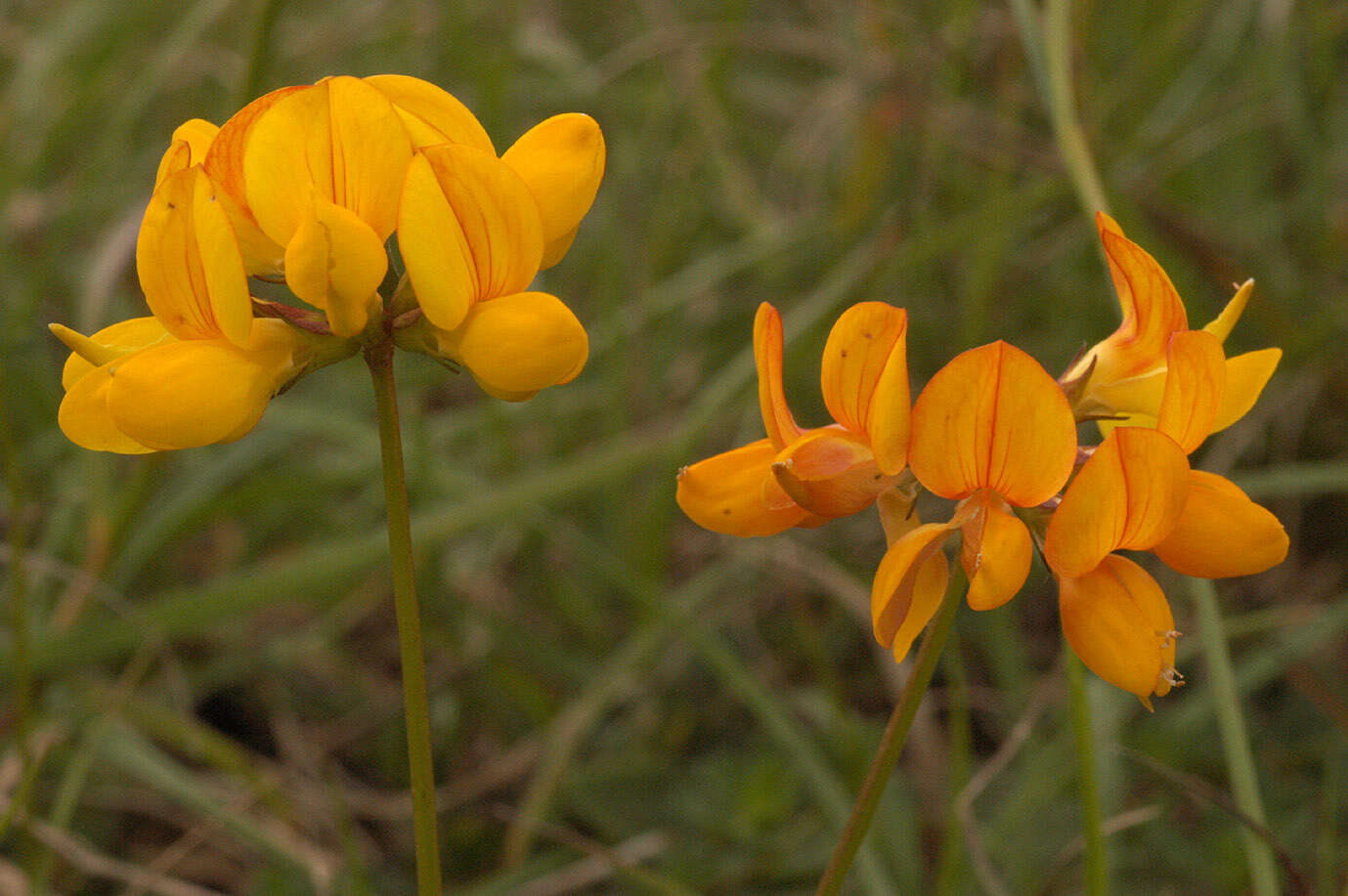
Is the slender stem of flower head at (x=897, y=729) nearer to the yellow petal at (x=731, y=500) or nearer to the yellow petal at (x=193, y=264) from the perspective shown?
the yellow petal at (x=731, y=500)

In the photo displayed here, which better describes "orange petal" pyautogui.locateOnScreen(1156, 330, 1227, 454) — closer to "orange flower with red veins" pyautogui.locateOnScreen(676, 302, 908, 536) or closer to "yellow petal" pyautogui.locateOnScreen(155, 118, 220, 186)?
"orange flower with red veins" pyautogui.locateOnScreen(676, 302, 908, 536)

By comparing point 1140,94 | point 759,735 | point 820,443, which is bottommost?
point 820,443

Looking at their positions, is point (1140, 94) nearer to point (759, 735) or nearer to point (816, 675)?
point (816, 675)

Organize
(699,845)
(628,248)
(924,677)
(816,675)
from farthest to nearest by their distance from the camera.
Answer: (628,248) < (816,675) < (699,845) < (924,677)

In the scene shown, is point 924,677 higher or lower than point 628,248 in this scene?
lower

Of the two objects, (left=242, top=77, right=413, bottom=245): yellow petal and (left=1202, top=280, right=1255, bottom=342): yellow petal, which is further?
(left=1202, top=280, right=1255, bottom=342): yellow petal

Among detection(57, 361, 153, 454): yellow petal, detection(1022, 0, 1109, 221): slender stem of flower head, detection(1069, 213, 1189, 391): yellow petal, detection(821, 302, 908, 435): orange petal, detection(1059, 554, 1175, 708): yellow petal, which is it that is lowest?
detection(1059, 554, 1175, 708): yellow petal

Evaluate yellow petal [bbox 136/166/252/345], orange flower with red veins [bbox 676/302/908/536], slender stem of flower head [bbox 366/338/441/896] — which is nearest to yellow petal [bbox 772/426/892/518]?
orange flower with red veins [bbox 676/302/908/536]

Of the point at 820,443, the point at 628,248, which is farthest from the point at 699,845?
the point at 628,248
